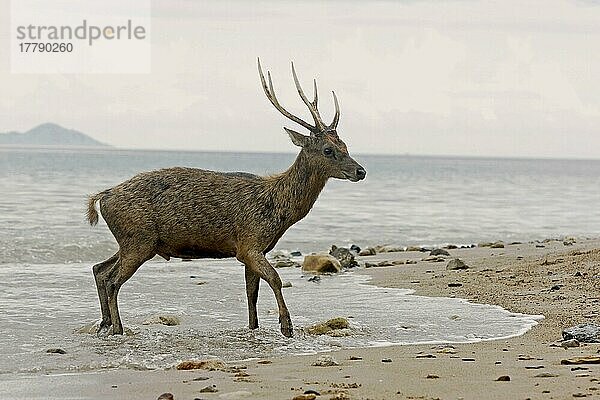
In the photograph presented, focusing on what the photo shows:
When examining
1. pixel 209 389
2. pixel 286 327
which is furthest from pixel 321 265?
pixel 209 389

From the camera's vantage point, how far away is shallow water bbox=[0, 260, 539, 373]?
871 cm

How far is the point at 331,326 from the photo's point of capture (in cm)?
974

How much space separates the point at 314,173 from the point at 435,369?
329cm

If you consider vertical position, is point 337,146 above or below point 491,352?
above

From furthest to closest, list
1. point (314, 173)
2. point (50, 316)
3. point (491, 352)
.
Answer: point (50, 316) → point (314, 173) → point (491, 352)

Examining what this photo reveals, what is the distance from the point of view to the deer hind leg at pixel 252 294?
10180 mm

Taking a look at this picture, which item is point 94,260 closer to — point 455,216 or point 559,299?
point 559,299

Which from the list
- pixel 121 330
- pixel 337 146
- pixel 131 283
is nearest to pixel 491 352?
pixel 337 146

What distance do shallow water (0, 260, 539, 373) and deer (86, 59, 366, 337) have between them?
2.27 feet

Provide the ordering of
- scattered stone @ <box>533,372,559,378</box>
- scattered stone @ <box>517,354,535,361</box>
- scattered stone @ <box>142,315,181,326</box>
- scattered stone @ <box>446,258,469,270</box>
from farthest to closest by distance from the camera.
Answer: scattered stone @ <box>446,258,469,270</box>, scattered stone @ <box>142,315,181,326</box>, scattered stone @ <box>517,354,535,361</box>, scattered stone @ <box>533,372,559,378</box>

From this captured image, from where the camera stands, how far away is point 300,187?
10227mm

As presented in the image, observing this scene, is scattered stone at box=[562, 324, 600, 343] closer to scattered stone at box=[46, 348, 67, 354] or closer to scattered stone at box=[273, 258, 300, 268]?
scattered stone at box=[46, 348, 67, 354]

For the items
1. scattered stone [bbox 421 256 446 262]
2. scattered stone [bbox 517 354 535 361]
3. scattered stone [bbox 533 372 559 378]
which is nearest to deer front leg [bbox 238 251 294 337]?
scattered stone [bbox 517 354 535 361]

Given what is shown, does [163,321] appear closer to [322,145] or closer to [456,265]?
[322,145]
